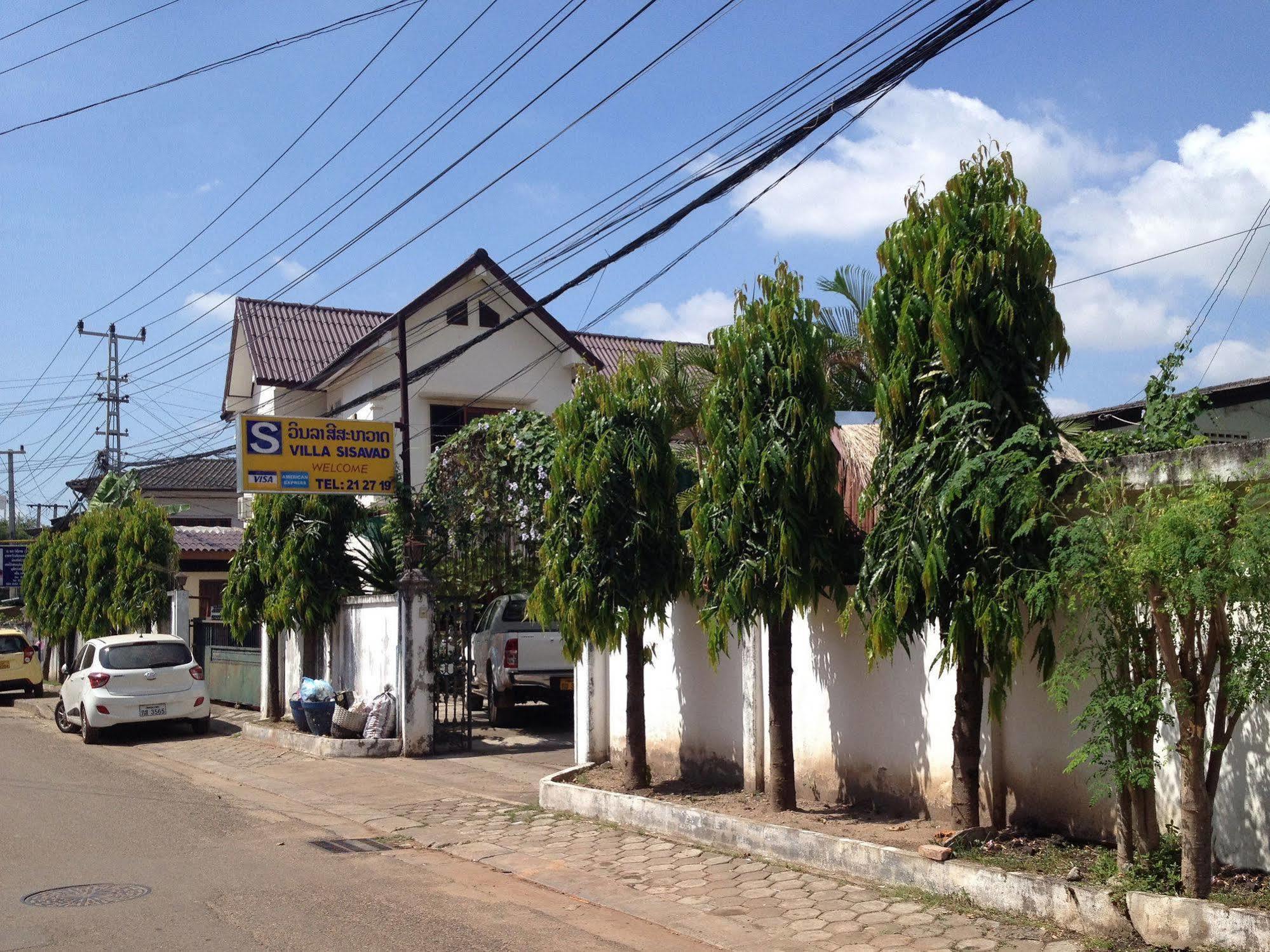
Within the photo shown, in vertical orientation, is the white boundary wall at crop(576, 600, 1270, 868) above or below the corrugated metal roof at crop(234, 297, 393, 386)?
below

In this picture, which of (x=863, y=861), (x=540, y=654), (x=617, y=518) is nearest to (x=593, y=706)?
(x=617, y=518)

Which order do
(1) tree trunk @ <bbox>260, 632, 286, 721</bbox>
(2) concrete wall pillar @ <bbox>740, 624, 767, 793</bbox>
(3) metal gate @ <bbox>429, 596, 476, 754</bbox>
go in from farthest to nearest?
(1) tree trunk @ <bbox>260, 632, 286, 721</bbox> → (3) metal gate @ <bbox>429, 596, 476, 754</bbox> → (2) concrete wall pillar @ <bbox>740, 624, 767, 793</bbox>

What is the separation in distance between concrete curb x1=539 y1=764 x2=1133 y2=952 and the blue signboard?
134 feet

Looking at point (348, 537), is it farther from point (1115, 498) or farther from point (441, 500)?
point (1115, 498)

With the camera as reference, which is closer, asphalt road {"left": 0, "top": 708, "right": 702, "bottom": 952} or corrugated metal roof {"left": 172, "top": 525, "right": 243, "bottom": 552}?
asphalt road {"left": 0, "top": 708, "right": 702, "bottom": 952}

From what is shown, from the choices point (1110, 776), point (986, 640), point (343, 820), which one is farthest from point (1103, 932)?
point (343, 820)

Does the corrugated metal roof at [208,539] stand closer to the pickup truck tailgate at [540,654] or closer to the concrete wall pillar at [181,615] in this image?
the concrete wall pillar at [181,615]

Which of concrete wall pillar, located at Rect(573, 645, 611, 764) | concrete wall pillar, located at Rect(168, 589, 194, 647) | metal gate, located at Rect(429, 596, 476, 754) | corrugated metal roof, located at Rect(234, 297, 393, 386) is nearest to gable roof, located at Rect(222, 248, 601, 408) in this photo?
corrugated metal roof, located at Rect(234, 297, 393, 386)

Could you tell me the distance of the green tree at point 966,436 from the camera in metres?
7.13

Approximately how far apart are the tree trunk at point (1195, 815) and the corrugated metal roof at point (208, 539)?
27.7 meters

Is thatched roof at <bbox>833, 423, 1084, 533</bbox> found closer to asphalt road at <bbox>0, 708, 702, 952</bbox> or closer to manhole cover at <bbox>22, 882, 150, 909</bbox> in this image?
asphalt road at <bbox>0, 708, 702, 952</bbox>

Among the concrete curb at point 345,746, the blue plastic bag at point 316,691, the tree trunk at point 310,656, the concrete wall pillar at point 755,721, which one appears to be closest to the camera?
the concrete wall pillar at point 755,721

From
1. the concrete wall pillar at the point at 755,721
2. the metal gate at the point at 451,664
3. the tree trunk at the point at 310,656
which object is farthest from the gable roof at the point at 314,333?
the concrete wall pillar at the point at 755,721

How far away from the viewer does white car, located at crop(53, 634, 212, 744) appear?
17797 millimetres
